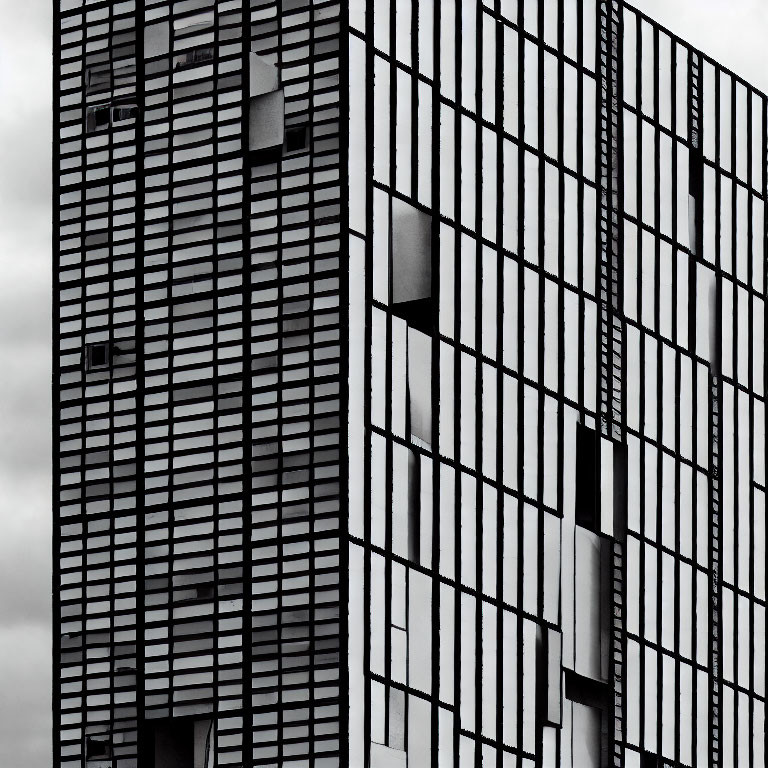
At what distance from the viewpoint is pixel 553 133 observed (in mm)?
68625

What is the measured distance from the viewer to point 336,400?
2254 inches

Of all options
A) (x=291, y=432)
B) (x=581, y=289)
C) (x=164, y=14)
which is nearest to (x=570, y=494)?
(x=581, y=289)

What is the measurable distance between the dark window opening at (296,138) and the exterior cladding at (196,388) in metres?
0.15

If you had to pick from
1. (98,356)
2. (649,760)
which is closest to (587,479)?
(649,760)

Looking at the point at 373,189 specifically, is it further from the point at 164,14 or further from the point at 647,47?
the point at 647,47

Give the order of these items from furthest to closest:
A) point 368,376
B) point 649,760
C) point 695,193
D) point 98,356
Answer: point 695,193 < point 649,760 < point 98,356 < point 368,376

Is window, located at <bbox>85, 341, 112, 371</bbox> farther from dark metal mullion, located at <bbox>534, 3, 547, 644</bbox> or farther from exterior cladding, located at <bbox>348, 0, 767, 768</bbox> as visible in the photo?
dark metal mullion, located at <bbox>534, 3, 547, 644</bbox>

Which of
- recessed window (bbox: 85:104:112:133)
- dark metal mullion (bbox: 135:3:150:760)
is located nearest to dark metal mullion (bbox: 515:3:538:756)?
dark metal mullion (bbox: 135:3:150:760)

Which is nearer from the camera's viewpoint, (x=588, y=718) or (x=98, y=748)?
(x=98, y=748)

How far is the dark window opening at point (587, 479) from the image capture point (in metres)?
68.3

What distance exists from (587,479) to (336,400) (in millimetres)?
13311

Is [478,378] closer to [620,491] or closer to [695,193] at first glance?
[620,491]

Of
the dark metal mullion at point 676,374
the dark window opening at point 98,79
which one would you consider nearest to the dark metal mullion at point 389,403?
the dark window opening at point 98,79

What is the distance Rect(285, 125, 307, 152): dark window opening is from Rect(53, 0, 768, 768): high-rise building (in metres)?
0.05
